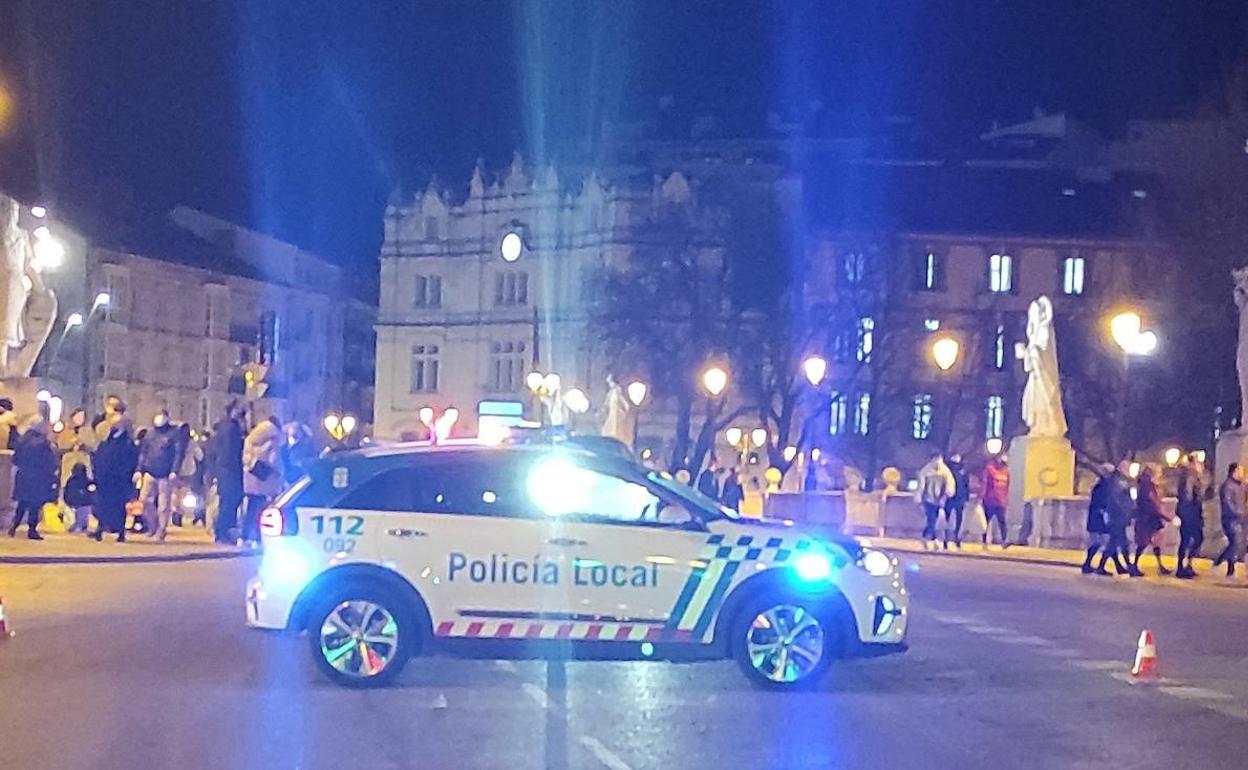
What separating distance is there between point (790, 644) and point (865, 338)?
60.6m

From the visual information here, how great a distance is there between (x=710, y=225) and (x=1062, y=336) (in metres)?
14.4

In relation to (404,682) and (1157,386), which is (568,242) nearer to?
(1157,386)

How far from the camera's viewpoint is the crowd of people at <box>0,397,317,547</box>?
2703cm

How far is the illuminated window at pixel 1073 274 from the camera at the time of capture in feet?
260

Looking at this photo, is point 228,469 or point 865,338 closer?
point 228,469

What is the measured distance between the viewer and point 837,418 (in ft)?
255

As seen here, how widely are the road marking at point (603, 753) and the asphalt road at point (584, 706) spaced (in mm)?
28

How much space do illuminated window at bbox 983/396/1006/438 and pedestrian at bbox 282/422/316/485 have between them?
51.3 m

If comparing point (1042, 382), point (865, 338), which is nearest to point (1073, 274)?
point (865, 338)

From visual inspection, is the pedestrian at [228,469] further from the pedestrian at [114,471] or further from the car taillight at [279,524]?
the car taillight at [279,524]

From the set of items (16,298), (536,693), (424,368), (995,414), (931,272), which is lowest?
(536,693)

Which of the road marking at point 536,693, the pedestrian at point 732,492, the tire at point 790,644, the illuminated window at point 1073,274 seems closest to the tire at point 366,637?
the road marking at point 536,693

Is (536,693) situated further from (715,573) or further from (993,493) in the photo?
(993,493)

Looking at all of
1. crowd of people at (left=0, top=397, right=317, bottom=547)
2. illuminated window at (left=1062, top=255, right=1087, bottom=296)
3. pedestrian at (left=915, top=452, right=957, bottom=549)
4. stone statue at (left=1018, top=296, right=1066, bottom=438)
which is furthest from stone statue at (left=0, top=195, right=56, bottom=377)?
illuminated window at (left=1062, top=255, right=1087, bottom=296)
